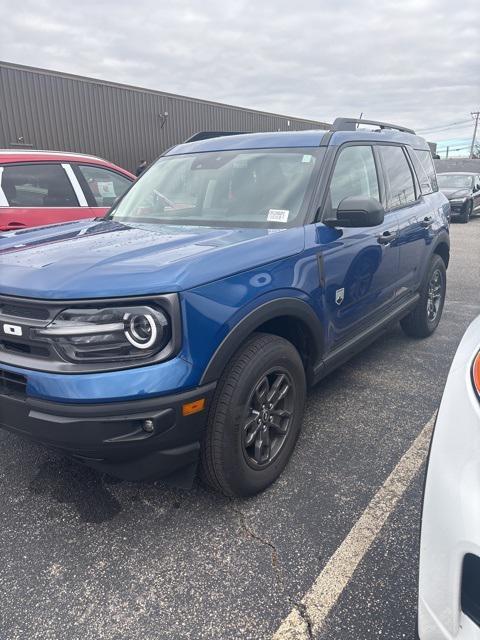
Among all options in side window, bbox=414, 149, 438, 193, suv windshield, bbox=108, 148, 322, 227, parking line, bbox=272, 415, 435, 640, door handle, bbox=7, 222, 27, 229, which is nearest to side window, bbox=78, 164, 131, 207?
door handle, bbox=7, 222, 27, 229

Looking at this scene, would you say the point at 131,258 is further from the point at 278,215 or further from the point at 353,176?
the point at 353,176

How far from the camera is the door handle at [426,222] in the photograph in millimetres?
4180

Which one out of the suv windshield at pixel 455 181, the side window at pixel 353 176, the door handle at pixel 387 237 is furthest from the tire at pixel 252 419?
the suv windshield at pixel 455 181

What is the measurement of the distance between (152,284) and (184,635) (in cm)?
129

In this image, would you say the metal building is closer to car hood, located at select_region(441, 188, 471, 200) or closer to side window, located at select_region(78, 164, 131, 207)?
car hood, located at select_region(441, 188, 471, 200)

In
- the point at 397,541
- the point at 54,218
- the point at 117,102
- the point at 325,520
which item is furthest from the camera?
the point at 117,102

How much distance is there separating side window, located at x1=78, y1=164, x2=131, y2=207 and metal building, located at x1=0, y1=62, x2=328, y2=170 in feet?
26.8

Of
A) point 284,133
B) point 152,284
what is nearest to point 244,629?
point 152,284

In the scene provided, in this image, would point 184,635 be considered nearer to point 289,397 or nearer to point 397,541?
point 397,541

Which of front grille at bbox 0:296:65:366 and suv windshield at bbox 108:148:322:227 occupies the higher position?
suv windshield at bbox 108:148:322:227

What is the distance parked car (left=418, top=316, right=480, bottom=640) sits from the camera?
1133 millimetres

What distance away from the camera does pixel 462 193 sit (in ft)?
50.3

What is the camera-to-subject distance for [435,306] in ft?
16.2

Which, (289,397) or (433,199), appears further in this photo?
(433,199)
